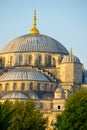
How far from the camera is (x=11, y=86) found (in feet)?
311

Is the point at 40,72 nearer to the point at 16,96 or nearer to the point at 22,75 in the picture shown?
the point at 22,75

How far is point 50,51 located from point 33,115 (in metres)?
39.4

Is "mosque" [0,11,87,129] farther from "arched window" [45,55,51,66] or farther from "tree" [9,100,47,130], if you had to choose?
"tree" [9,100,47,130]

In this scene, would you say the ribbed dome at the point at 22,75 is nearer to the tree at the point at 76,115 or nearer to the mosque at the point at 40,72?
the mosque at the point at 40,72

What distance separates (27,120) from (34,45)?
4234 cm

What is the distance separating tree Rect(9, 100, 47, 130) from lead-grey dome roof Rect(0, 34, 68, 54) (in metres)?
37.7

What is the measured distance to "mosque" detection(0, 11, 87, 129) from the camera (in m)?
90.1

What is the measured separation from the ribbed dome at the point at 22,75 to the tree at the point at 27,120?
26793mm

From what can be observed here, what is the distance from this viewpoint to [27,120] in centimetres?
6550

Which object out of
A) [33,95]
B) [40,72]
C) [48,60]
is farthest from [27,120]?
[48,60]

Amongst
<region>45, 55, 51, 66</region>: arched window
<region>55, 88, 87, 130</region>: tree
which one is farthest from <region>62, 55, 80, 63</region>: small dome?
<region>55, 88, 87, 130</region>: tree

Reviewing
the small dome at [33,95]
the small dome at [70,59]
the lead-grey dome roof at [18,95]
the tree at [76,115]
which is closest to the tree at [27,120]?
the tree at [76,115]

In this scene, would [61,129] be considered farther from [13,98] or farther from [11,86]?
[11,86]

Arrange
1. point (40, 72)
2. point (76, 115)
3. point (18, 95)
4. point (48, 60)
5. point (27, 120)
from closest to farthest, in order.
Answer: point (76, 115)
point (27, 120)
point (18, 95)
point (40, 72)
point (48, 60)
